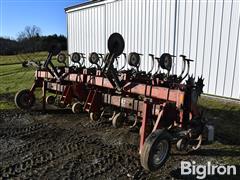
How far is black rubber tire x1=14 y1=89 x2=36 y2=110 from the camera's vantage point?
6.11 meters

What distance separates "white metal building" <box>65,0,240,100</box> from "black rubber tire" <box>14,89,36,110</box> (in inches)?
168

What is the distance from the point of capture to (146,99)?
3594 mm

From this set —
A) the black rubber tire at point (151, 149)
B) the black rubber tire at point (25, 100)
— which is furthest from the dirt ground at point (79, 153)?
the black rubber tire at point (25, 100)

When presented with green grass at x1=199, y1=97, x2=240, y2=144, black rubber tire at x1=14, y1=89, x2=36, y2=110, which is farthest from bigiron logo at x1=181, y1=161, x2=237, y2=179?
black rubber tire at x1=14, y1=89, x2=36, y2=110

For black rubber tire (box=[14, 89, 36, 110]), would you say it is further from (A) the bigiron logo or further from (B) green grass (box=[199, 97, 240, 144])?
(A) the bigiron logo

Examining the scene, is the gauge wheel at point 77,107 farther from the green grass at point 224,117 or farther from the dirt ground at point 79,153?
the green grass at point 224,117

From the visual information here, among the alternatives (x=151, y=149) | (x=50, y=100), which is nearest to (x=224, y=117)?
(x=151, y=149)

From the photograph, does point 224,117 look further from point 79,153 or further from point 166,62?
point 79,153

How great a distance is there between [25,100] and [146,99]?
357 centimetres

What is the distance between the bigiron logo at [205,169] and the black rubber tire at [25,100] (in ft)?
13.0

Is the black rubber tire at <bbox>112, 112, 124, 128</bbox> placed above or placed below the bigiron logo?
above

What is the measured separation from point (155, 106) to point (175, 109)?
0.27 metres

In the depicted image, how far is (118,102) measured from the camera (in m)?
4.21

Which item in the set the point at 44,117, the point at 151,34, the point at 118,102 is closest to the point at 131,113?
the point at 118,102
